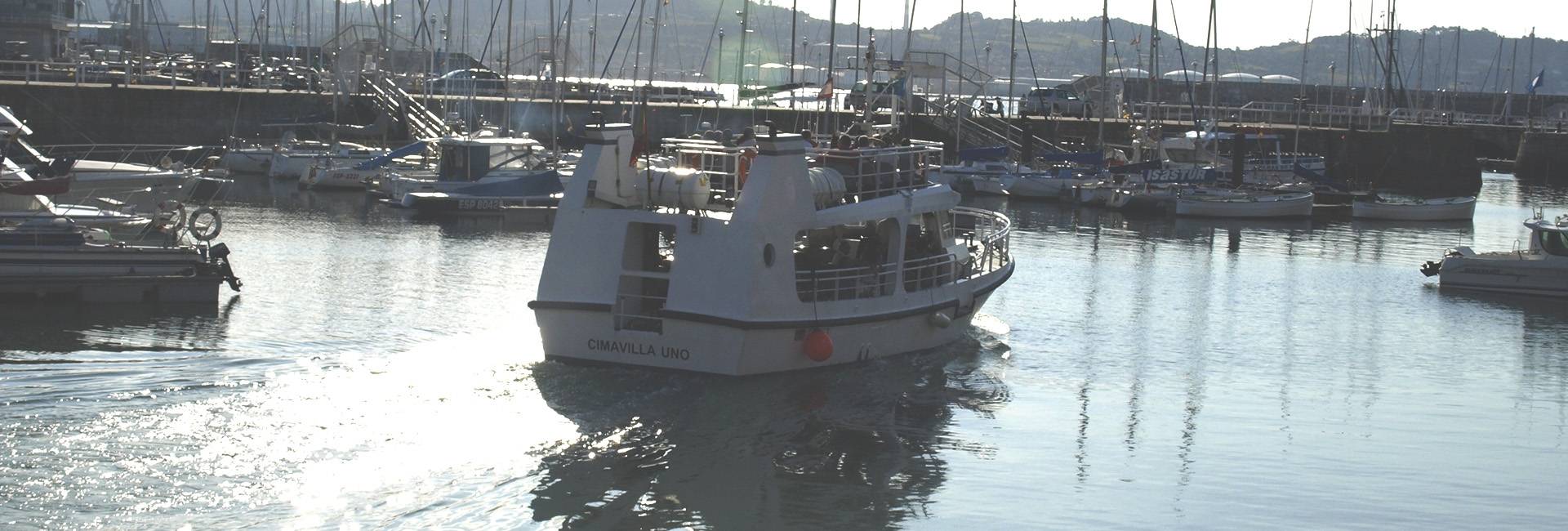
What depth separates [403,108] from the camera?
64.9m

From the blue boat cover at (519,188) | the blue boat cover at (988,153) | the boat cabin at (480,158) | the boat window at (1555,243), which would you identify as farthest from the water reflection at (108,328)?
the blue boat cover at (988,153)

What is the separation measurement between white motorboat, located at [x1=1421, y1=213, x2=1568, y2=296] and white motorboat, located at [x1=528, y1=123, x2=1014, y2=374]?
18899mm

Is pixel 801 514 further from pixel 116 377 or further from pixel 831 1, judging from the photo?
pixel 831 1

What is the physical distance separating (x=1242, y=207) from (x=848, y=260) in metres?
36.7

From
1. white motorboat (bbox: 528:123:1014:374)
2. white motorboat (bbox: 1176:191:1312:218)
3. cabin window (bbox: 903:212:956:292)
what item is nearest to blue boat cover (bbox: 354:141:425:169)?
white motorboat (bbox: 1176:191:1312:218)

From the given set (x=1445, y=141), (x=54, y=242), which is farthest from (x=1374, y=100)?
(x=54, y=242)

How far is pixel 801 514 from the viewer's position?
1595cm

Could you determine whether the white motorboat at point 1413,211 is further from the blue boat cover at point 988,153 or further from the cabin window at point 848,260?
the cabin window at point 848,260

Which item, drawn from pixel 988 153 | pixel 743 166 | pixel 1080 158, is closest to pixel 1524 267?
pixel 743 166

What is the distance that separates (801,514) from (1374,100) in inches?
3875

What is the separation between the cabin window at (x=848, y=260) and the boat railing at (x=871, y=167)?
0.50 metres

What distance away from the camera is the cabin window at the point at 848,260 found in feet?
69.2

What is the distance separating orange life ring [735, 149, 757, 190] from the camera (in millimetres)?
21562

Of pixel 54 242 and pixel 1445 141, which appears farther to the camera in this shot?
pixel 1445 141
